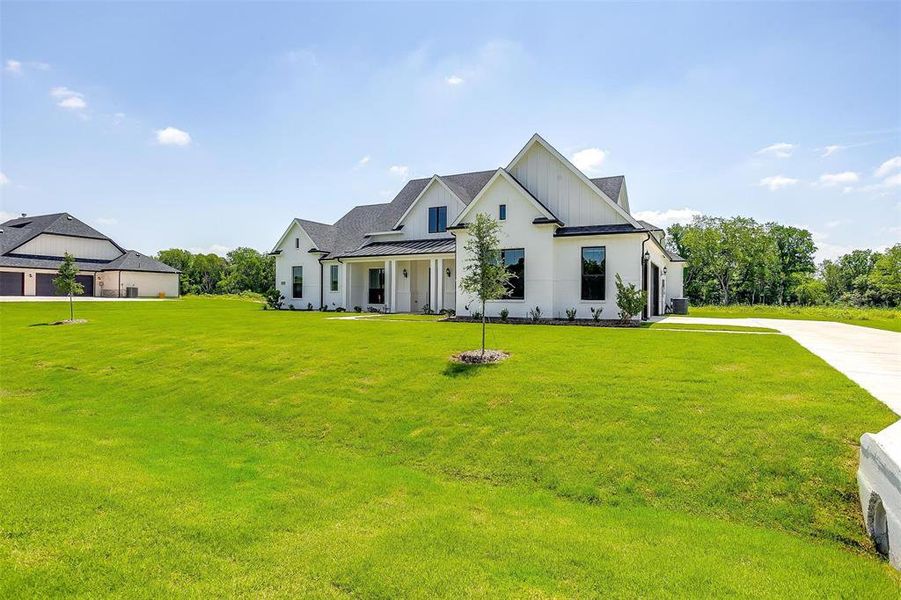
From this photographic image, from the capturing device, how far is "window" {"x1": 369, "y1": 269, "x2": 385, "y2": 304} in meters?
28.9

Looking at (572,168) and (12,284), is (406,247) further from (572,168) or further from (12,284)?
(12,284)

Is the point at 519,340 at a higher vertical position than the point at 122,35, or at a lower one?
lower

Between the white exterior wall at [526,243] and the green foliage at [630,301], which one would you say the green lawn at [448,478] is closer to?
the green foliage at [630,301]

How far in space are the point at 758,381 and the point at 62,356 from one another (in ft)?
59.5

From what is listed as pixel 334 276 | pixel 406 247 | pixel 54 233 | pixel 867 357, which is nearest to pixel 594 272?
pixel 867 357

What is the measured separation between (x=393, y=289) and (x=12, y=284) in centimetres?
4330

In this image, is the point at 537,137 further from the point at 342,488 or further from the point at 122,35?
the point at 342,488

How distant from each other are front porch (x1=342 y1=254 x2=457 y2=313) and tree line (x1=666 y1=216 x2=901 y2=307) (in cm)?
4371

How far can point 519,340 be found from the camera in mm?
13289

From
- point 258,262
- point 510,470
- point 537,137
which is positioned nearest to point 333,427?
point 510,470

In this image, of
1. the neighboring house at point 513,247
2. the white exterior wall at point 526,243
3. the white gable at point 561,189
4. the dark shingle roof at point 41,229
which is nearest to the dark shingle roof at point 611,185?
the neighboring house at point 513,247

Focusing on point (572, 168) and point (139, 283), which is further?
point (139, 283)

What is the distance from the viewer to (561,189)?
20359 mm

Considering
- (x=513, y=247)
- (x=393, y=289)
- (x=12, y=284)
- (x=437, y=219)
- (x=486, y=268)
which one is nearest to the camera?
(x=486, y=268)
